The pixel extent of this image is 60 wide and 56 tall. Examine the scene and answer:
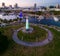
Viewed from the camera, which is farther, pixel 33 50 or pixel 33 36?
pixel 33 36

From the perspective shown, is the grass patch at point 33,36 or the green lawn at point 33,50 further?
the grass patch at point 33,36

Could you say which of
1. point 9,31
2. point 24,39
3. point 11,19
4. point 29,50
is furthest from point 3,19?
point 29,50

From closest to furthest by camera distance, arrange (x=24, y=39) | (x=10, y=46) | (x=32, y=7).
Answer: (x=10, y=46) → (x=24, y=39) → (x=32, y=7)

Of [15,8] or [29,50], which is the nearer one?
[29,50]

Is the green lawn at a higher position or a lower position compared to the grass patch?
lower

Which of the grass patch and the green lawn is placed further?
the grass patch

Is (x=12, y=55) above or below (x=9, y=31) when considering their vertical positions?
below

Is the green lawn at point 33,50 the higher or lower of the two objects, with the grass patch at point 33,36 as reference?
lower

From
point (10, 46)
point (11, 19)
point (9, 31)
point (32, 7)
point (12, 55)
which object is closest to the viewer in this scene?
point (12, 55)

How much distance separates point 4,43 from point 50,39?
414 inches

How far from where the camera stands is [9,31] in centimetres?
3148

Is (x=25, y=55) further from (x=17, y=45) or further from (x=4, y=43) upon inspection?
(x=4, y=43)

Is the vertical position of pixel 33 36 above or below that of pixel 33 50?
above

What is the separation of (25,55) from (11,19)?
34891 millimetres
